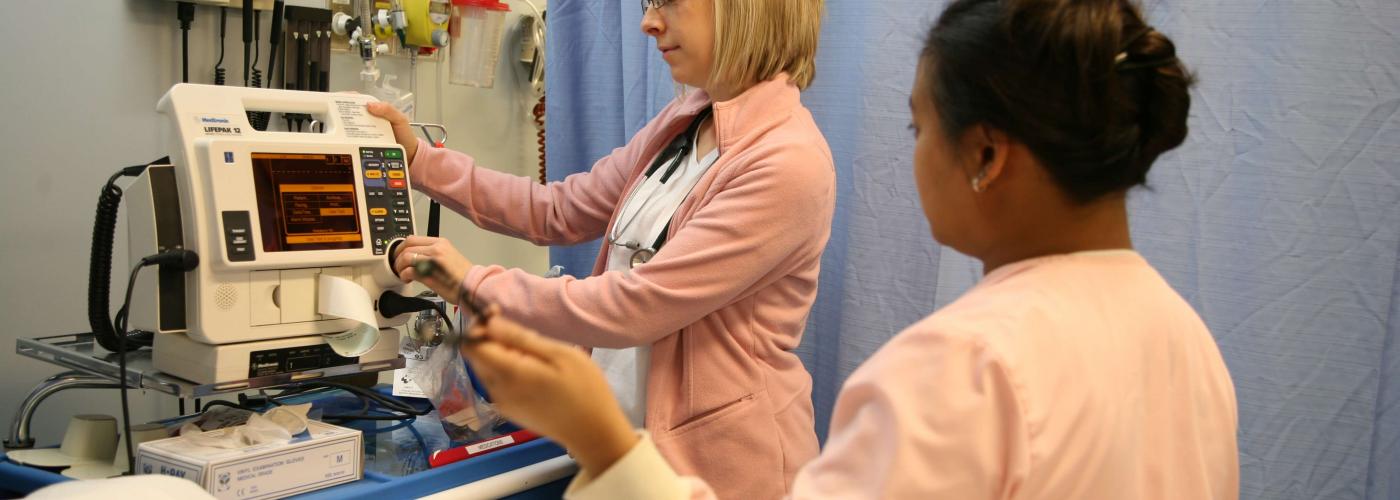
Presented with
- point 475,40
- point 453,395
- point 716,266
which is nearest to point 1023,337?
point 716,266

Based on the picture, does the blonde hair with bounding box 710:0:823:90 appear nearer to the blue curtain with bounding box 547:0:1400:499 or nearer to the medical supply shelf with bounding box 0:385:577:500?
the blue curtain with bounding box 547:0:1400:499

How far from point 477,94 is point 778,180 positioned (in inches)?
51.1

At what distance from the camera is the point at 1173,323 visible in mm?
845

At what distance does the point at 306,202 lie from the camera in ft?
4.54

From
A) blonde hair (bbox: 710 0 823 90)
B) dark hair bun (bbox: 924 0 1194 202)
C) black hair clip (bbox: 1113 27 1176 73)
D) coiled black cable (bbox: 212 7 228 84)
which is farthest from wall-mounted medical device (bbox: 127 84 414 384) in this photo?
black hair clip (bbox: 1113 27 1176 73)

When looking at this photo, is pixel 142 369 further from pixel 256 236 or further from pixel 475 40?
pixel 475 40

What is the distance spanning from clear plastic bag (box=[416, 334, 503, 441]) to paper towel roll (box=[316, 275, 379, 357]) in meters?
0.14

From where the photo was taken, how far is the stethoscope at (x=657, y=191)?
1.58 meters

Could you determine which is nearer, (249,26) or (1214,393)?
(1214,393)

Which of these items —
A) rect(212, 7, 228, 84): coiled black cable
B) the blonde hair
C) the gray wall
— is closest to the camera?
the blonde hair

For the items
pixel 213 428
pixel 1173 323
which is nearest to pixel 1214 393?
pixel 1173 323

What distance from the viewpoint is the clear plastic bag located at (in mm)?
1555

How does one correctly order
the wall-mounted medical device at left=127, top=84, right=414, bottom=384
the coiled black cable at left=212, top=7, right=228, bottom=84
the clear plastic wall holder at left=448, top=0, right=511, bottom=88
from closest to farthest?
the wall-mounted medical device at left=127, top=84, right=414, bottom=384 < the coiled black cable at left=212, top=7, right=228, bottom=84 < the clear plastic wall holder at left=448, top=0, right=511, bottom=88

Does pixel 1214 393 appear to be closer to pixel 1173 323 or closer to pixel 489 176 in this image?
pixel 1173 323
